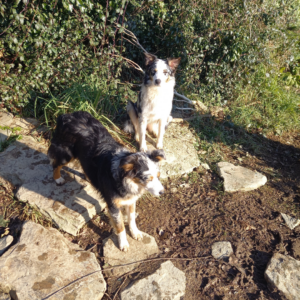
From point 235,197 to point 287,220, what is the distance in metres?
0.75

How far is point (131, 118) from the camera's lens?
446cm

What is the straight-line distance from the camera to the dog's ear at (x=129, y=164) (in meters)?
2.31

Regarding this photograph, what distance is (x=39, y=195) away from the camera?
335cm

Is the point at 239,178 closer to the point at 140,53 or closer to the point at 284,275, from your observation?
the point at 284,275

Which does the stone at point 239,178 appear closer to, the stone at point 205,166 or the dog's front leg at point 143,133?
the stone at point 205,166

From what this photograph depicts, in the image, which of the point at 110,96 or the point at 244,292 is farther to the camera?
the point at 110,96

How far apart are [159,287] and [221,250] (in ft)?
3.00

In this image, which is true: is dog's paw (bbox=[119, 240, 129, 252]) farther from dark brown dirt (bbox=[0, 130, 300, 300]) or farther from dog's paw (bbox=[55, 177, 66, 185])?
dog's paw (bbox=[55, 177, 66, 185])

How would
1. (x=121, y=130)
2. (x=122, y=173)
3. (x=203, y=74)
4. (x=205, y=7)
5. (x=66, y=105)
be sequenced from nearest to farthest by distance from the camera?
(x=122, y=173), (x=66, y=105), (x=121, y=130), (x=205, y=7), (x=203, y=74)

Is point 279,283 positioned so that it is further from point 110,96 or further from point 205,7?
point 205,7

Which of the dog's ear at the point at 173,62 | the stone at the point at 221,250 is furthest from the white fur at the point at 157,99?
the stone at the point at 221,250

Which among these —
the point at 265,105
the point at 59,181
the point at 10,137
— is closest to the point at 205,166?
the point at 59,181

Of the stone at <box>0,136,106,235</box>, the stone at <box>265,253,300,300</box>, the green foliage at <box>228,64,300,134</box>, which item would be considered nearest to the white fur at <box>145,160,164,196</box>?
the stone at <box>0,136,106,235</box>

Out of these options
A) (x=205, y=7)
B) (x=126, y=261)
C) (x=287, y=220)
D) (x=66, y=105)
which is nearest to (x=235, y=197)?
(x=287, y=220)
